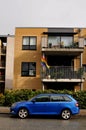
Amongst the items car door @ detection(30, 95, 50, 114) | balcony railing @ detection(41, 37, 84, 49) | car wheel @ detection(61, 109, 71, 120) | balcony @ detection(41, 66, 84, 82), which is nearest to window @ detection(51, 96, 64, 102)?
car door @ detection(30, 95, 50, 114)

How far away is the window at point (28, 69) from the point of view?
35.0 meters

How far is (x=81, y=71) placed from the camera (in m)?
Result: 31.6

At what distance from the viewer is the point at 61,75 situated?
3164 centimetres

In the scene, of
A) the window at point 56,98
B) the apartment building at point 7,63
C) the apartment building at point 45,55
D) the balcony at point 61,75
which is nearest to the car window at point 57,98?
the window at point 56,98

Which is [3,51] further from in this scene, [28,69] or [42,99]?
[42,99]

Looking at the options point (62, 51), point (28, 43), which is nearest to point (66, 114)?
point (62, 51)

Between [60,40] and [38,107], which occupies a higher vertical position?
[60,40]

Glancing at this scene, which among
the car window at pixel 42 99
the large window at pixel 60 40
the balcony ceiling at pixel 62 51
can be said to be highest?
the large window at pixel 60 40

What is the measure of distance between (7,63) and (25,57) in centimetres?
341

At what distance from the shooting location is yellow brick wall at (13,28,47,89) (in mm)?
34844

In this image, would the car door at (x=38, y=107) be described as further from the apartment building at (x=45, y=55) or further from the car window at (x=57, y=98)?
the apartment building at (x=45, y=55)

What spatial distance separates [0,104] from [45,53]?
29.0 feet

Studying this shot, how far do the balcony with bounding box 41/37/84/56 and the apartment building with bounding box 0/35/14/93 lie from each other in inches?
240

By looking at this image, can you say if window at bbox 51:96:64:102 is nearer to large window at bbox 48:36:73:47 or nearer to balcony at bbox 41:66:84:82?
balcony at bbox 41:66:84:82
